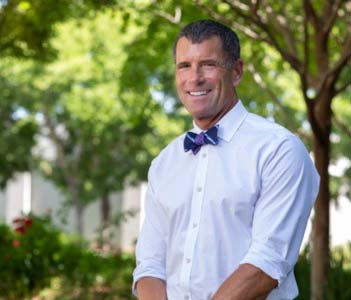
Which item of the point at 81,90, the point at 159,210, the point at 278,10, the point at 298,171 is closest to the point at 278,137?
the point at 298,171

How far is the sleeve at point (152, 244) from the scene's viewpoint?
3.09 m

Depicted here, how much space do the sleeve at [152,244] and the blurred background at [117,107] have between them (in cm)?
383

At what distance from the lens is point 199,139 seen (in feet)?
9.96

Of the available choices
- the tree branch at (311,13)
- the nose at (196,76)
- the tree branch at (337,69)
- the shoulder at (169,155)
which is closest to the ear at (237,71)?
the nose at (196,76)

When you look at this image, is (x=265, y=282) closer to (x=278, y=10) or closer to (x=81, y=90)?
(x=278, y=10)

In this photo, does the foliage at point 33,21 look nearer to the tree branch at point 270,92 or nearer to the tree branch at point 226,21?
the tree branch at point 226,21

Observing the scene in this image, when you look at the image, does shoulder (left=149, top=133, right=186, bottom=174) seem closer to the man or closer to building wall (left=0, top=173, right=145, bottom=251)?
the man

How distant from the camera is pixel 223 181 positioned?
9.53ft

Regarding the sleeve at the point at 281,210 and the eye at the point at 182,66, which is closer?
the sleeve at the point at 281,210

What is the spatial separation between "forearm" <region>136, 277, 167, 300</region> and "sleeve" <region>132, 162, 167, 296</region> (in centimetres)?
2

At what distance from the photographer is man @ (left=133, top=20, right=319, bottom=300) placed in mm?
2803

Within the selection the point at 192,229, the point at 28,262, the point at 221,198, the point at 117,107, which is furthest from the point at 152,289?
the point at 117,107

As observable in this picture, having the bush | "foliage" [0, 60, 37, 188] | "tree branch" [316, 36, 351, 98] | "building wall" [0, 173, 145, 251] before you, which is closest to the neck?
"tree branch" [316, 36, 351, 98]

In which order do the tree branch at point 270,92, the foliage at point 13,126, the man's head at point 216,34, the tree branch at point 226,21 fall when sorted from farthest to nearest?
the foliage at point 13,126 → the tree branch at point 270,92 → the tree branch at point 226,21 → the man's head at point 216,34
